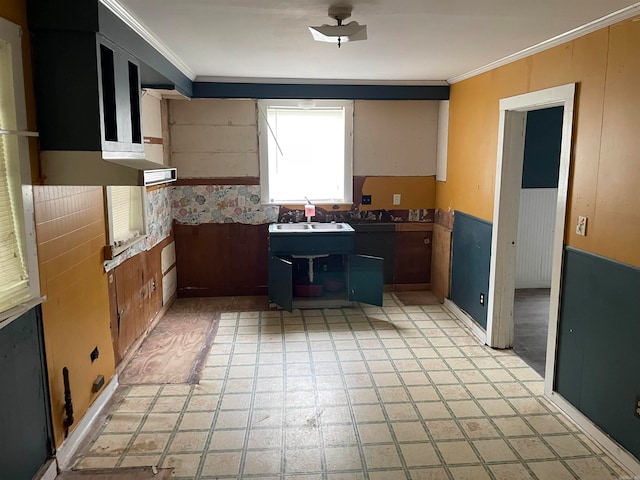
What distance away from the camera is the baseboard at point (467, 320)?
4043 mm

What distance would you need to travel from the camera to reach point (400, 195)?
5.34m

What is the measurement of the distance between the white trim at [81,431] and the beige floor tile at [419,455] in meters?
1.71

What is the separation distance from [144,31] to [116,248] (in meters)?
1.35

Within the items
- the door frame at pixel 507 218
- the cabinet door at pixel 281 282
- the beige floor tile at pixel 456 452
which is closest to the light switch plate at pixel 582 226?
the door frame at pixel 507 218

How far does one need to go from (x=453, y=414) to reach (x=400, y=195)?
2.89m

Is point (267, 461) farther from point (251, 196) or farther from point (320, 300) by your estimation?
point (251, 196)

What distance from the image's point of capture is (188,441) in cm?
263

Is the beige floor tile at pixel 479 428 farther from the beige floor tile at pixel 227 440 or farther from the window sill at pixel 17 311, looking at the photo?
the window sill at pixel 17 311

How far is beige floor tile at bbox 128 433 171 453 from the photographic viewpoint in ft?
8.37

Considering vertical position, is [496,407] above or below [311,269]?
below

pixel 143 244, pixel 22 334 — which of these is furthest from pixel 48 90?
pixel 143 244

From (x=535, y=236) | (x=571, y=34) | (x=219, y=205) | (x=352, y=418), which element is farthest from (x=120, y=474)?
(x=535, y=236)

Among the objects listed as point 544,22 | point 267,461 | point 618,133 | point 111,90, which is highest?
point 544,22

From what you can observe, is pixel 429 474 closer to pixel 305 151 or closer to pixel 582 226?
pixel 582 226
